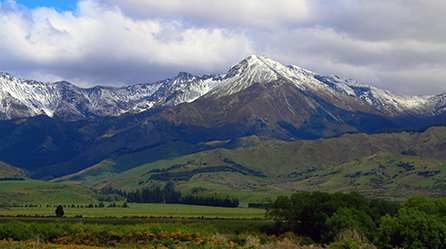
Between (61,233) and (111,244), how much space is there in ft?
65.9

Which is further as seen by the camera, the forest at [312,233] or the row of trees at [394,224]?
the forest at [312,233]

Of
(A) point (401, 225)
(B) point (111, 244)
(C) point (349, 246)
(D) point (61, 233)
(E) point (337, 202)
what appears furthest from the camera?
(E) point (337, 202)

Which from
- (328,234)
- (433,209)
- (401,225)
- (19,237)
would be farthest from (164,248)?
(433,209)

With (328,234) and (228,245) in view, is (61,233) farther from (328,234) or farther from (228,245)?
(328,234)

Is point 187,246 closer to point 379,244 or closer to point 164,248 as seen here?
point 164,248

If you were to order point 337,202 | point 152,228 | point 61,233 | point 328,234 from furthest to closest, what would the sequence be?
point 337,202 < point 328,234 < point 152,228 < point 61,233

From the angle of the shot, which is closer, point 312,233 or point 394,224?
point 394,224

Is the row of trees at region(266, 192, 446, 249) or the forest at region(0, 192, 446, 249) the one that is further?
the forest at region(0, 192, 446, 249)

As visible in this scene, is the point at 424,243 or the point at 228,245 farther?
the point at 228,245

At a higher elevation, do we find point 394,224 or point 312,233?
point 394,224

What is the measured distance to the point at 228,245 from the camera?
5374 inches

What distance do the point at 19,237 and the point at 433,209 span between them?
127921mm

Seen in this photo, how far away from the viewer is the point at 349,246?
121812mm

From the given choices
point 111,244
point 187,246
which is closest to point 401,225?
point 187,246
